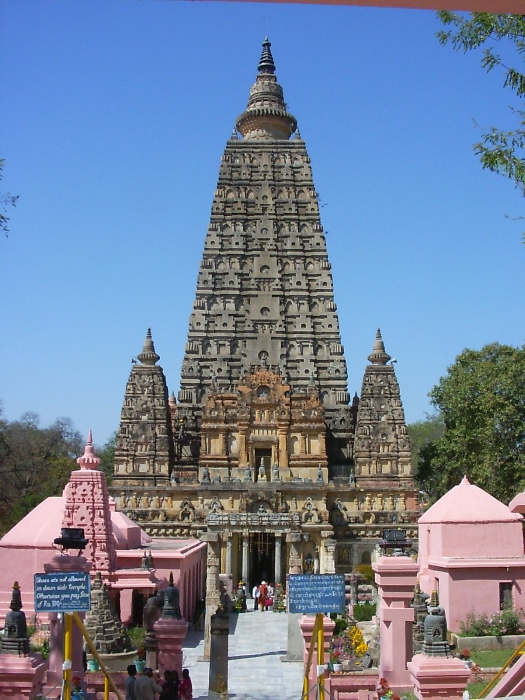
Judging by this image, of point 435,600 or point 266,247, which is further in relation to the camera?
point 266,247

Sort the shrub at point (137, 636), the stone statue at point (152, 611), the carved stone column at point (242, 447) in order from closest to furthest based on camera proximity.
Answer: the stone statue at point (152, 611) → the shrub at point (137, 636) → the carved stone column at point (242, 447)

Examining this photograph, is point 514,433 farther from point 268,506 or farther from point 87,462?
point 87,462

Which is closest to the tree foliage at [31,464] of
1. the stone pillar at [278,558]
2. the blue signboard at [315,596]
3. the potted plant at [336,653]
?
the stone pillar at [278,558]

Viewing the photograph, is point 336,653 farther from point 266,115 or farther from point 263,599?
point 266,115

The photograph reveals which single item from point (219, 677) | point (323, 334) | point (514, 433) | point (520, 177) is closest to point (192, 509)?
point (323, 334)

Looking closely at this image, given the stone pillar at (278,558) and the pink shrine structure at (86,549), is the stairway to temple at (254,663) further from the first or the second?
the stone pillar at (278,558)

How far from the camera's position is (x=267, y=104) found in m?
58.3

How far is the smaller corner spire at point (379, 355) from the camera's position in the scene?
50.5 meters

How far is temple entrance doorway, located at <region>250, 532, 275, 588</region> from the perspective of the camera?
40.1 m

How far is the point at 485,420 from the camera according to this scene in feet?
149

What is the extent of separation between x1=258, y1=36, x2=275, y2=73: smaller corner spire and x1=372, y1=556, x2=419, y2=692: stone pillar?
50.9m

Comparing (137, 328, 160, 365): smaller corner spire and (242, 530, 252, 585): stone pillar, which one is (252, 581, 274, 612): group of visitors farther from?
(137, 328, 160, 365): smaller corner spire

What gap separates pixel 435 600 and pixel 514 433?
30.1 metres

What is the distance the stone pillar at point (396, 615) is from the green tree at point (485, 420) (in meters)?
26.9
